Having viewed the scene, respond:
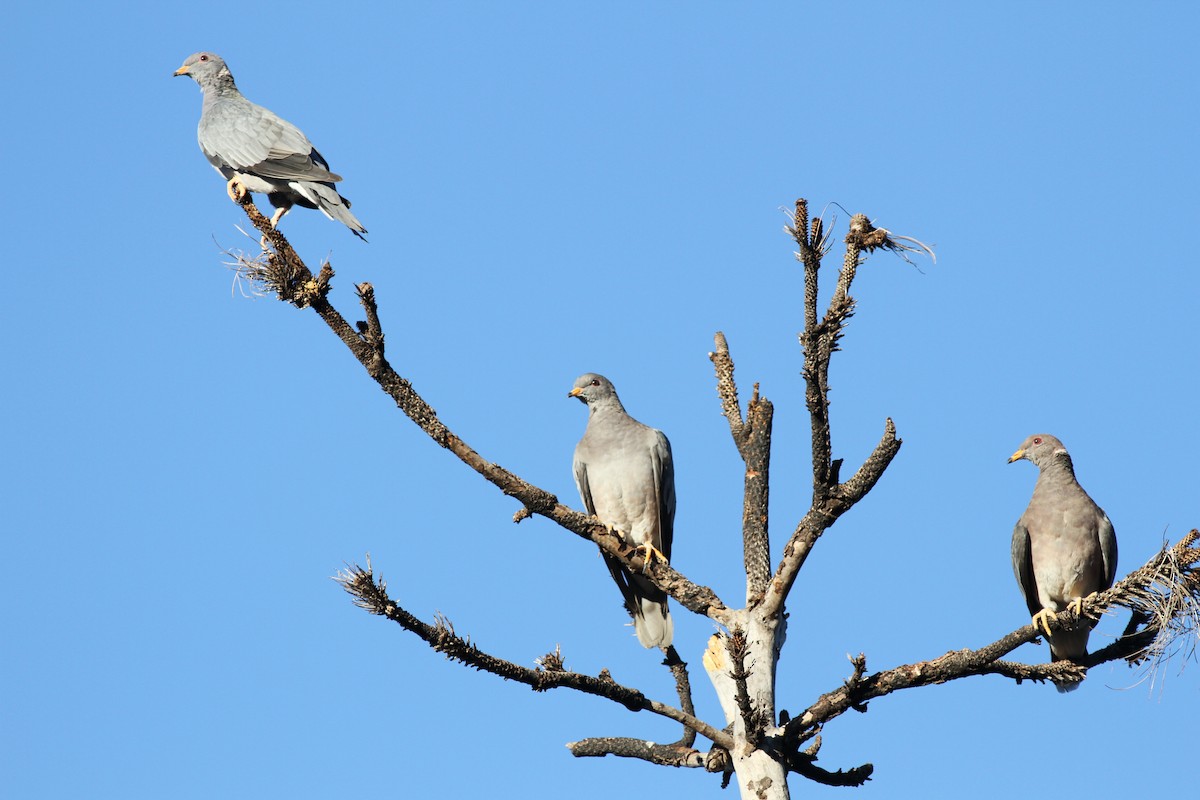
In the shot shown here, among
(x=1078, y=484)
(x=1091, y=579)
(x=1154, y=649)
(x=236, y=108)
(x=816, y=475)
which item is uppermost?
(x=236, y=108)

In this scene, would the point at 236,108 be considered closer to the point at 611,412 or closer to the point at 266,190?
the point at 266,190

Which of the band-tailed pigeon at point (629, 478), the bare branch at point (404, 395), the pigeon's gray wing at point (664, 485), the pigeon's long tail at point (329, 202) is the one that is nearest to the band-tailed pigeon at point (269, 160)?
the pigeon's long tail at point (329, 202)

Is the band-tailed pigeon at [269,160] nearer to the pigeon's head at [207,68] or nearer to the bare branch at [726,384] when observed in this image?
the pigeon's head at [207,68]

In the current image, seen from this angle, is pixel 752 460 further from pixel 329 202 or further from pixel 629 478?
pixel 329 202

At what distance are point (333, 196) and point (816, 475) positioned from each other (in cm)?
437

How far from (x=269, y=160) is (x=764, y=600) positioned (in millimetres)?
4993

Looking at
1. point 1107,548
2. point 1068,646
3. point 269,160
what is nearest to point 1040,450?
point 1107,548

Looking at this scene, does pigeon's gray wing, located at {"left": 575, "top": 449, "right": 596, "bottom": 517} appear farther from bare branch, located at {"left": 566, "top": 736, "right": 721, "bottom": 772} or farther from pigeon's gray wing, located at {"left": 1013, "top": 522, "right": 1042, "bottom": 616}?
pigeon's gray wing, located at {"left": 1013, "top": 522, "right": 1042, "bottom": 616}

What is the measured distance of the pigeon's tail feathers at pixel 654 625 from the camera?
875 centimetres

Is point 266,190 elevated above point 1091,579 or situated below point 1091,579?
above

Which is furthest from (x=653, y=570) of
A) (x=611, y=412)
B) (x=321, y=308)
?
(x=611, y=412)

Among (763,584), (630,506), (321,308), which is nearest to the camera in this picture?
(321,308)

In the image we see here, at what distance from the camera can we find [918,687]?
20.9ft

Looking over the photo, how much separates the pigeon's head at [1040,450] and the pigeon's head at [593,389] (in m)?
3.31
